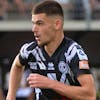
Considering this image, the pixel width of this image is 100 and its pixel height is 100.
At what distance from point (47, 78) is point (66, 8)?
32.3 ft

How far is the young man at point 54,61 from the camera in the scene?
538cm

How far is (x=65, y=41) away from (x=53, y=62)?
0.77ft

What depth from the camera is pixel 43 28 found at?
18.4 ft

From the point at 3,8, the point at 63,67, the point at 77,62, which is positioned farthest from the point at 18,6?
the point at 77,62

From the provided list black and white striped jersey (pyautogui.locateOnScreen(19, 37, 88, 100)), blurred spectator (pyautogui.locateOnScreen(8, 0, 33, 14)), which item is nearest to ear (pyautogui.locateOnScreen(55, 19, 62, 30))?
black and white striped jersey (pyautogui.locateOnScreen(19, 37, 88, 100))

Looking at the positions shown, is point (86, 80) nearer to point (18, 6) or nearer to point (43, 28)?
point (43, 28)

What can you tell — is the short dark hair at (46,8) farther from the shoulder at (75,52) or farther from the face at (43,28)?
the shoulder at (75,52)

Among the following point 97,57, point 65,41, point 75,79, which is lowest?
point 75,79

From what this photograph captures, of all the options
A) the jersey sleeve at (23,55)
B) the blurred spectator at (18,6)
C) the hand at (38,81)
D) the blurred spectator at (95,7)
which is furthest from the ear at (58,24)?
the blurred spectator at (95,7)

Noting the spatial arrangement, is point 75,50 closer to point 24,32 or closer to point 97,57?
point 24,32

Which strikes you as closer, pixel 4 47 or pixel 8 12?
pixel 8 12

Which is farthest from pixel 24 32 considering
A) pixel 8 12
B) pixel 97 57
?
pixel 97 57

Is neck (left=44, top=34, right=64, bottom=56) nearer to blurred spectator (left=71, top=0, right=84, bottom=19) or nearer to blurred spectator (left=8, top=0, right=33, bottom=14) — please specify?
blurred spectator (left=8, top=0, right=33, bottom=14)

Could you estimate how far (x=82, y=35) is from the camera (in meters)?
16.2
